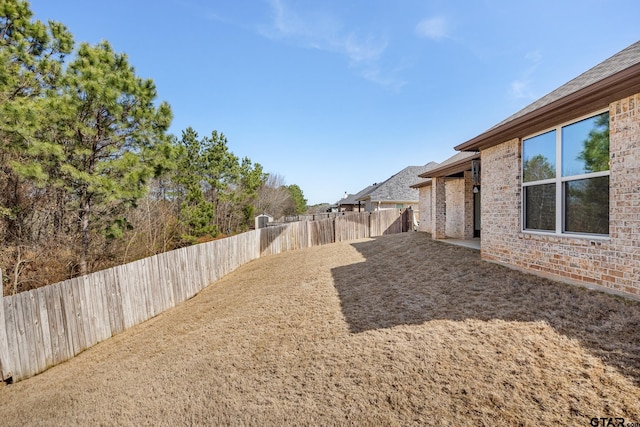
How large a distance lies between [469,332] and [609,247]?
2.58 meters

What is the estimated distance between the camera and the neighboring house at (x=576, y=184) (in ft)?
13.2

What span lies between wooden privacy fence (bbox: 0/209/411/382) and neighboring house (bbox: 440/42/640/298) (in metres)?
8.58

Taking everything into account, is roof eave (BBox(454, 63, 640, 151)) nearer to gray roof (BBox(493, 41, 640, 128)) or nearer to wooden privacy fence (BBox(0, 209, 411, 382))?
gray roof (BBox(493, 41, 640, 128))

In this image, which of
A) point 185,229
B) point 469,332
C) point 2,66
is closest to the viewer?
point 469,332

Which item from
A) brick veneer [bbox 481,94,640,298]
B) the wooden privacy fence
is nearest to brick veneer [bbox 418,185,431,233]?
brick veneer [bbox 481,94,640,298]

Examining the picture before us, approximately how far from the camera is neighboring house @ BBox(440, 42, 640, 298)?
402 centimetres

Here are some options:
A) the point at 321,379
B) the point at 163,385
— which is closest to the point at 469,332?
the point at 321,379

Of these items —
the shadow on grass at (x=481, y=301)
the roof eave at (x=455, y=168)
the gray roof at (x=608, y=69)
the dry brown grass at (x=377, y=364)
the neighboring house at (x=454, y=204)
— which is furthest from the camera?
the neighboring house at (x=454, y=204)

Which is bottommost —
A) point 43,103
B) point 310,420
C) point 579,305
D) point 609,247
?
point 310,420

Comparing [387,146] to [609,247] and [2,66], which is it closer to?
[609,247]

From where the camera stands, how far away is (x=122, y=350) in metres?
5.58

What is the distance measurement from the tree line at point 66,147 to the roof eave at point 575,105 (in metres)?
9.45

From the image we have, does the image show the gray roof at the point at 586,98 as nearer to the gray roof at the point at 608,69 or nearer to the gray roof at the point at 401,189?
the gray roof at the point at 608,69

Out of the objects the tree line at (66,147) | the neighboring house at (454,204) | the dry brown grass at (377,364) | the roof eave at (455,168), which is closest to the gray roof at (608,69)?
the roof eave at (455,168)
